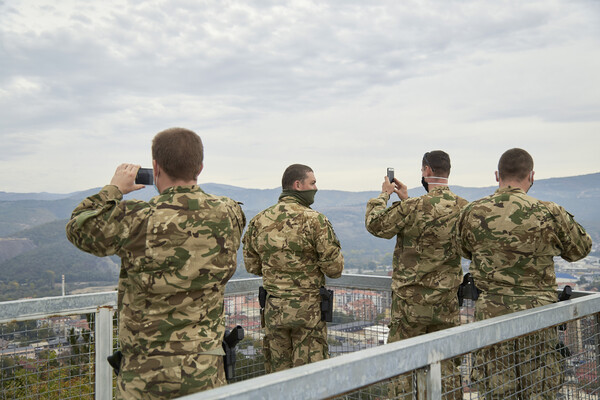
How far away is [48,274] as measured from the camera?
75.1 m

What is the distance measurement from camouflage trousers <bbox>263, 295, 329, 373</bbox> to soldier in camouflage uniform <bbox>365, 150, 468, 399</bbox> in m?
0.80

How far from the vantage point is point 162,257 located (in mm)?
2250

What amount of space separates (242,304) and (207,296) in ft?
7.65

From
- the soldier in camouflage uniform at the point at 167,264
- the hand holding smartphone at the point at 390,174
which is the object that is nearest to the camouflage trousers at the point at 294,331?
the hand holding smartphone at the point at 390,174

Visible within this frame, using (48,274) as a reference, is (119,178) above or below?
above

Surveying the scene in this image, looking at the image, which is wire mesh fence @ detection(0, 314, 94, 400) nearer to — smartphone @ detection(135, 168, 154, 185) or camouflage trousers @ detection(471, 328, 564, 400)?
smartphone @ detection(135, 168, 154, 185)

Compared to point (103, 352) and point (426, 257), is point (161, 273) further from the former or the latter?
point (426, 257)

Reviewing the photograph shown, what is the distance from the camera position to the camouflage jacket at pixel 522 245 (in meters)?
3.50

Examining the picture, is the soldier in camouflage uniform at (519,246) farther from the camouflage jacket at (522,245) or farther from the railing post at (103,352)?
the railing post at (103,352)

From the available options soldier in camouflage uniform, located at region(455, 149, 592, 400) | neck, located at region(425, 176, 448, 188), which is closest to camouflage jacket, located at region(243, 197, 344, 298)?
neck, located at region(425, 176, 448, 188)

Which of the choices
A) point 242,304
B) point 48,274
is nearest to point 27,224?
point 48,274

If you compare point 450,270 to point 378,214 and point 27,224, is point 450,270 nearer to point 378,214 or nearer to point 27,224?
point 378,214

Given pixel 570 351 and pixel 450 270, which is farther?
pixel 450 270

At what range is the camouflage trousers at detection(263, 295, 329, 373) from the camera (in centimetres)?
425
